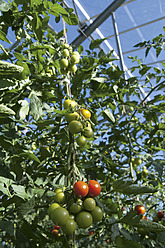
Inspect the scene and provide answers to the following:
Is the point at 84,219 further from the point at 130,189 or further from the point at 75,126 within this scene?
the point at 75,126

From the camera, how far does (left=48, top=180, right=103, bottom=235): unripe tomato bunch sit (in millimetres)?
597

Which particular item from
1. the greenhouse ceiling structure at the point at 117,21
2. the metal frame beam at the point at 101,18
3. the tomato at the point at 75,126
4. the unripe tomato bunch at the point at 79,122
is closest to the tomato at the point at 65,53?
the unripe tomato bunch at the point at 79,122

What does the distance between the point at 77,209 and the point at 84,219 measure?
0.04m

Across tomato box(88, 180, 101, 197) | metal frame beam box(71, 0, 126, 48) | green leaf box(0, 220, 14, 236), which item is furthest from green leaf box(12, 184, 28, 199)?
metal frame beam box(71, 0, 126, 48)

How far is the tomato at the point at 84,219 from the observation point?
600 millimetres

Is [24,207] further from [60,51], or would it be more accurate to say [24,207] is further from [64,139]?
[60,51]

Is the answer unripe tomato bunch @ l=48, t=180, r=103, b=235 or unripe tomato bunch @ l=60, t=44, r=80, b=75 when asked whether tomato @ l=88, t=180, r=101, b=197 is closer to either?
unripe tomato bunch @ l=48, t=180, r=103, b=235

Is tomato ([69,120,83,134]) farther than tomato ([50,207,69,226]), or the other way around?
tomato ([69,120,83,134])

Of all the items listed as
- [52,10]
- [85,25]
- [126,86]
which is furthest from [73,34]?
[52,10]

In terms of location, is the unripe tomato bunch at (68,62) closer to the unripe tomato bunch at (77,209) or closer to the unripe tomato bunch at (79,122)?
the unripe tomato bunch at (79,122)

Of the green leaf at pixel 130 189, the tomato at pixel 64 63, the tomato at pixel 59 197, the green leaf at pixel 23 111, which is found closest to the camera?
the green leaf at pixel 130 189

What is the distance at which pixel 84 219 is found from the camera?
61cm

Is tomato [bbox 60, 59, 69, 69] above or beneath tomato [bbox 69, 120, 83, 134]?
above

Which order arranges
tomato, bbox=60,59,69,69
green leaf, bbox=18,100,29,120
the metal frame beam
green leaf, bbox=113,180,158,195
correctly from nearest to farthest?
1. green leaf, bbox=113,180,158,195
2. green leaf, bbox=18,100,29,120
3. tomato, bbox=60,59,69,69
4. the metal frame beam
